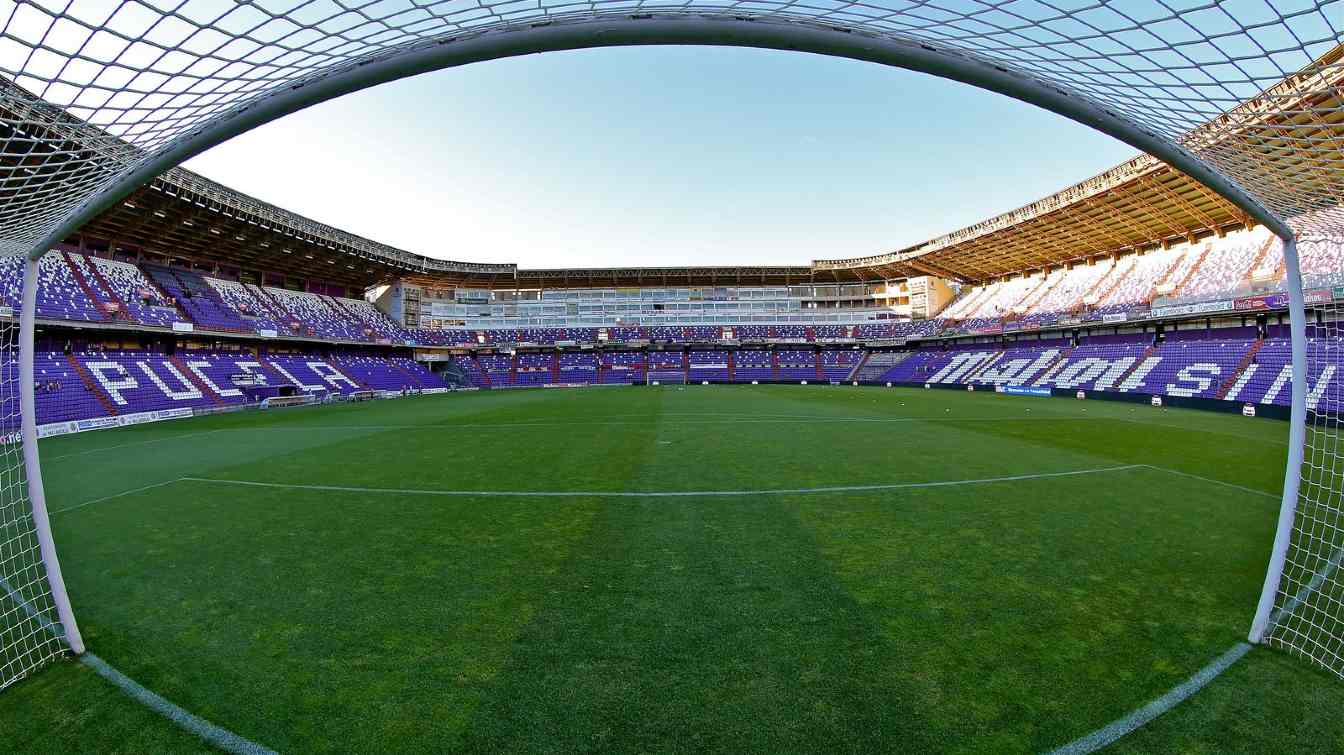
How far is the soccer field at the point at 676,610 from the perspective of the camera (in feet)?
9.40

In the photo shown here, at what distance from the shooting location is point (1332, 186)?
15.1ft

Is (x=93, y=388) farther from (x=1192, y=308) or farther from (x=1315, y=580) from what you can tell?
(x=1192, y=308)

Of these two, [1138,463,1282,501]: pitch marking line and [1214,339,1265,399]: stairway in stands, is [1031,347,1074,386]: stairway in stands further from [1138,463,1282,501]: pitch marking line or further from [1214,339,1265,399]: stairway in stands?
[1138,463,1282,501]: pitch marking line

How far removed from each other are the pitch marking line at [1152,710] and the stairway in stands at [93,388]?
3456 centimetres

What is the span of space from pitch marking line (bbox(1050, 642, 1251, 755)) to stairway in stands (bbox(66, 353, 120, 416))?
34.6m

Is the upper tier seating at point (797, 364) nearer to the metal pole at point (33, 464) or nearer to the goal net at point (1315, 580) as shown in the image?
the goal net at point (1315, 580)

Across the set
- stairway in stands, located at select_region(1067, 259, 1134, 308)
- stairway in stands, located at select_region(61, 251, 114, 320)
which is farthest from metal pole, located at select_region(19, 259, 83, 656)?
stairway in stands, located at select_region(1067, 259, 1134, 308)

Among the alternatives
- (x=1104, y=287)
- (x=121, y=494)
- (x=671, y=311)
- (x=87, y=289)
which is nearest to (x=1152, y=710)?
(x=121, y=494)

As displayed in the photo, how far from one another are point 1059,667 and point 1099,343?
45583mm

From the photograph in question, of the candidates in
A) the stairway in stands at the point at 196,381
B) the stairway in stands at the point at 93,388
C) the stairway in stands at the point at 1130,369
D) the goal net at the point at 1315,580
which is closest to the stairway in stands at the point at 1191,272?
the stairway in stands at the point at 1130,369

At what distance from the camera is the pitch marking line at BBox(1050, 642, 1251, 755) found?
264cm

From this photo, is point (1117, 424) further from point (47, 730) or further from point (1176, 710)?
point (47, 730)

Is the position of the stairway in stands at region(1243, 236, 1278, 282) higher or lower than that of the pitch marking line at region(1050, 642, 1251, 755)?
higher

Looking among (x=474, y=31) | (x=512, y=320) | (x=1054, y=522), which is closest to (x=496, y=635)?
(x=474, y=31)
